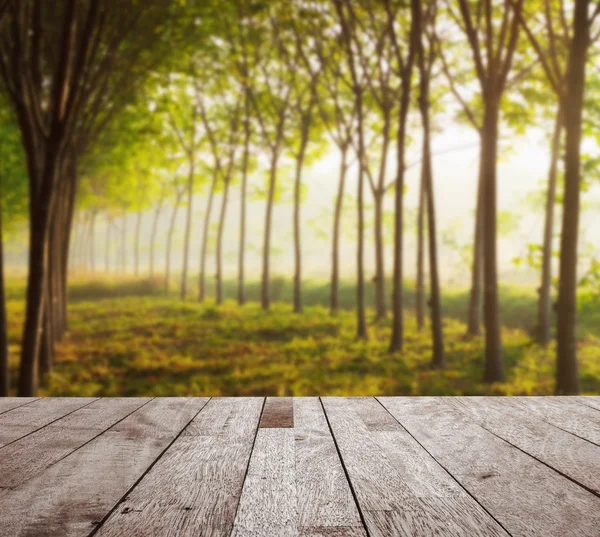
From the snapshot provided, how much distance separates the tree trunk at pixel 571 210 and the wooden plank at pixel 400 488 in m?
5.78

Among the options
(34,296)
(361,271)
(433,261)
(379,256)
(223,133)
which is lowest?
(34,296)

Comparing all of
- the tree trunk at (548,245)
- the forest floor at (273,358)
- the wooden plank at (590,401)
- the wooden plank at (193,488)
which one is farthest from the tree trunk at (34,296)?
the tree trunk at (548,245)

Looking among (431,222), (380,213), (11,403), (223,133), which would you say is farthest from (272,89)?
(11,403)

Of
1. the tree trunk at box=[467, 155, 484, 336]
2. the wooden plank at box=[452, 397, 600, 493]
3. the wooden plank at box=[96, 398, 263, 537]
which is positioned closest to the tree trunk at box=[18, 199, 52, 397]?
the wooden plank at box=[96, 398, 263, 537]

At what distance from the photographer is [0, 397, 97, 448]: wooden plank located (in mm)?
2529

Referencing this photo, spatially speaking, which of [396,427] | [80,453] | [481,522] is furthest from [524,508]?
[80,453]

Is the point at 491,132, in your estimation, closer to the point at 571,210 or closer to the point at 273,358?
the point at 571,210

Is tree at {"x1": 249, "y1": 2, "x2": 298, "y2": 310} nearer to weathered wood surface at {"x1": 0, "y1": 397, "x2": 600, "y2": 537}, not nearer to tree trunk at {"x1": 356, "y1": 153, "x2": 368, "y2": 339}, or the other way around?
tree trunk at {"x1": 356, "y1": 153, "x2": 368, "y2": 339}

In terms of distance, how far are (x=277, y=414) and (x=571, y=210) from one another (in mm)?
6093

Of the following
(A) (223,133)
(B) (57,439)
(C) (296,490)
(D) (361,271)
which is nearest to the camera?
(C) (296,490)

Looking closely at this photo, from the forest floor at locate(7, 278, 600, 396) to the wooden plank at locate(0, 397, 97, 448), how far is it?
591cm

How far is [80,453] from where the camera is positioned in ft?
7.23

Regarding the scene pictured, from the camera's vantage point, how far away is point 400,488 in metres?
1.83

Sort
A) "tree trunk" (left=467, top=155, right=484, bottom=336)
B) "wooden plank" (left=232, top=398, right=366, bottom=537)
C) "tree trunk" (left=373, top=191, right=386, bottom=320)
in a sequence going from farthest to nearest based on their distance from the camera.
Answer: "tree trunk" (left=373, top=191, right=386, bottom=320) < "tree trunk" (left=467, top=155, right=484, bottom=336) < "wooden plank" (left=232, top=398, right=366, bottom=537)
